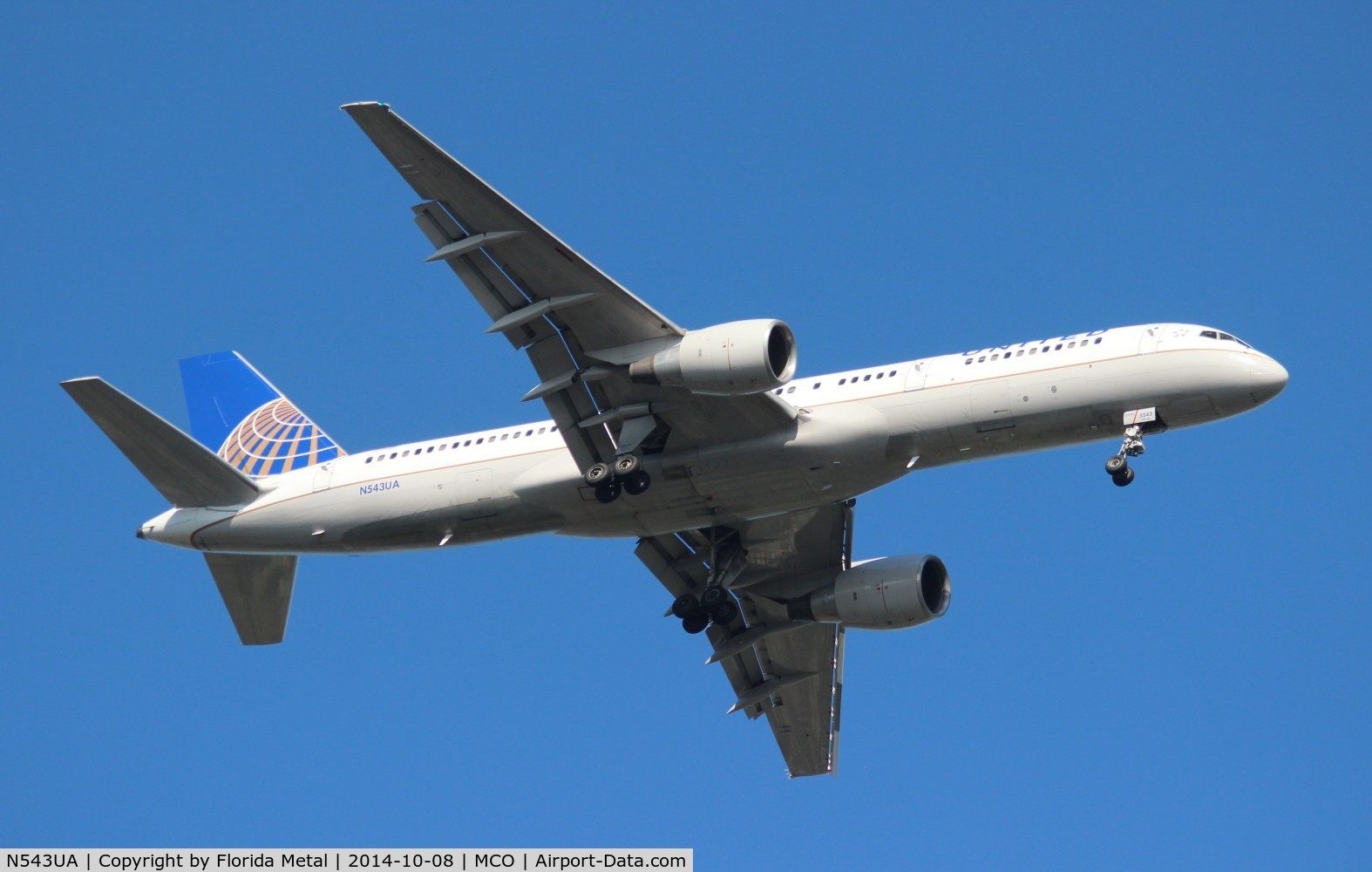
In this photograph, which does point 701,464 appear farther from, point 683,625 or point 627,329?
point 683,625

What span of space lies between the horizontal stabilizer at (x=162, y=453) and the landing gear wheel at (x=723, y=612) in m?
11.6

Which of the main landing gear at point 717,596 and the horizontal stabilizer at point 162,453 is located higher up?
the horizontal stabilizer at point 162,453

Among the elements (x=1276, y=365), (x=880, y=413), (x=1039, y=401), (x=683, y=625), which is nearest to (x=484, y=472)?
(x=683, y=625)

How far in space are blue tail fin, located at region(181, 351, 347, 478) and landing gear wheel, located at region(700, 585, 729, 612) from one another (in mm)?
9863

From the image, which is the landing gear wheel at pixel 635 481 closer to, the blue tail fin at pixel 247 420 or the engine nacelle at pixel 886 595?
the engine nacelle at pixel 886 595

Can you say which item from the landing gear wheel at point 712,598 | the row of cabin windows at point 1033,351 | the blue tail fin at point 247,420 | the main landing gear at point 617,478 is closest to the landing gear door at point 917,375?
the row of cabin windows at point 1033,351

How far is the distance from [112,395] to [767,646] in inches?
721

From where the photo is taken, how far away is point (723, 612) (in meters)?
43.4

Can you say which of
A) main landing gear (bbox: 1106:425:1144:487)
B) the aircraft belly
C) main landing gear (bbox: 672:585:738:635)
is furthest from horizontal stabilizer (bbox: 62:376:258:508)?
main landing gear (bbox: 1106:425:1144:487)

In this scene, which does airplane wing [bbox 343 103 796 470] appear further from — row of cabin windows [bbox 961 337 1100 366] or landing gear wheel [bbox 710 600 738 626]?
landing gear wheel [bbox 710 600 738 626]

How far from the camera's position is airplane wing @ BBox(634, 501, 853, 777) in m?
44.4

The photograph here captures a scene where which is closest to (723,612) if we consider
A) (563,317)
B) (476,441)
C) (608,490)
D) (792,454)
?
(608,490)

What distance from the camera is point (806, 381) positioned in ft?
130

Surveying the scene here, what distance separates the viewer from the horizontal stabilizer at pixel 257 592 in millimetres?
44500
